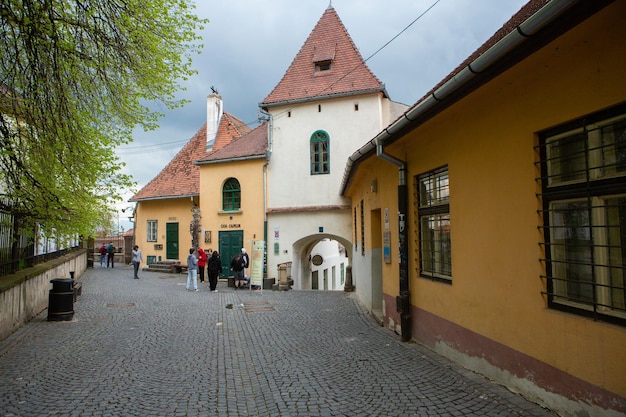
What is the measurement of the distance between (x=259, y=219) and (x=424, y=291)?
14.7 metres

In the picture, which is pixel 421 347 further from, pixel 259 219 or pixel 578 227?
pixel 259 219

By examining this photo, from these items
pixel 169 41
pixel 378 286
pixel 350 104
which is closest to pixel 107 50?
pixel 169 41

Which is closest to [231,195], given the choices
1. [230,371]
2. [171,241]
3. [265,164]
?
[265,164]

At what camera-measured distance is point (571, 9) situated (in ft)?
10.6

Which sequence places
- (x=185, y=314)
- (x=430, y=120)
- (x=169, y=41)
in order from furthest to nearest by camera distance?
1. (x=185, y=314)
2. (x=169, y=41)
3. (x=430, y=120)

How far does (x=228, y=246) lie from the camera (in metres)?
22.1

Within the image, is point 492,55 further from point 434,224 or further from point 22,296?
point 22,296

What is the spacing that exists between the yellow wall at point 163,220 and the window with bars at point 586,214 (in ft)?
76.3

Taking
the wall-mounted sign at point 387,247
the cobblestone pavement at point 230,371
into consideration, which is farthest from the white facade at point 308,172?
the wall-mounted sign at point 387,247

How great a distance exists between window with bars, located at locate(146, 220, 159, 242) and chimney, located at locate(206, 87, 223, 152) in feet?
19.5

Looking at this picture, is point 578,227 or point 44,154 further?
point 44,154

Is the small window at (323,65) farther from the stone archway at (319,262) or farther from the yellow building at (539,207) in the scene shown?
the yellow building at (539,207)

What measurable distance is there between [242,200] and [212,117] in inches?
285

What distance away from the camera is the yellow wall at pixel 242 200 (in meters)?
21.3
